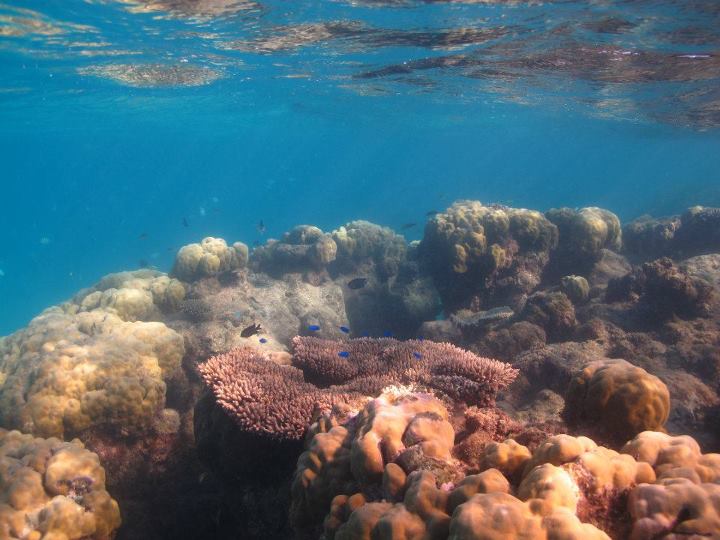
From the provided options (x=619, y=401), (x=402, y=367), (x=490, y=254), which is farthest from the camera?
(x=490, y=254)

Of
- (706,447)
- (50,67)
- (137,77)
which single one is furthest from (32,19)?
(706,447)

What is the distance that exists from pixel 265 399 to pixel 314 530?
1697mm

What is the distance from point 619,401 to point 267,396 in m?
3.67

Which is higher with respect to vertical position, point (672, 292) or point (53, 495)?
point (53, 495)

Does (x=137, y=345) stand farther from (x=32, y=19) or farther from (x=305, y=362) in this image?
(x=32, y=19)

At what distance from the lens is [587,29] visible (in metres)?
15.2

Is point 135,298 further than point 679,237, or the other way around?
point 679,237

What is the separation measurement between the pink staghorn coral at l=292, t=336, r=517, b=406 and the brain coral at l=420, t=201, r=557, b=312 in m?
5.92

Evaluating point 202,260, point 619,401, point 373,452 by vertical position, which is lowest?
point 202,260

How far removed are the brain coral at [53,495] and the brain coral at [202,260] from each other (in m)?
6.93

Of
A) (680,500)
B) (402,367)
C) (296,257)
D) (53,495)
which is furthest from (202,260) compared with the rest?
(680,500)

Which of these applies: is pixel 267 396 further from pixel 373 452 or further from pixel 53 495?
pixel 53 495

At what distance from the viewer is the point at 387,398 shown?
4.21 meters

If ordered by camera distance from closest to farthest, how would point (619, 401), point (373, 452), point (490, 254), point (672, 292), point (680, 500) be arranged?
point (680, 500) → point (373, 452) → point (619, 401) → point (672, 292) → point (490, 254)
